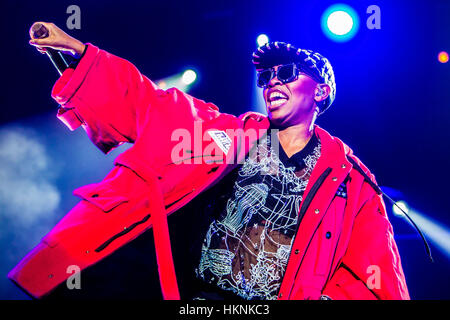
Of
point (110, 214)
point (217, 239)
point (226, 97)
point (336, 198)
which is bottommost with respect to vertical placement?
point (217, 239)

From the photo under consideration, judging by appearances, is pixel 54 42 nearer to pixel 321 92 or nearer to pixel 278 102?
pixel 278 102

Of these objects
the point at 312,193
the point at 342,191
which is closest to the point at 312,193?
the point at 312,193

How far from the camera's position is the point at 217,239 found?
1844mm

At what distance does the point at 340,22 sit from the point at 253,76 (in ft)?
4.23

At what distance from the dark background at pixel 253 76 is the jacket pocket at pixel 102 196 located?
9.72ft

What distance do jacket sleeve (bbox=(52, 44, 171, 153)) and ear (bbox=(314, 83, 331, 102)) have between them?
1368mm

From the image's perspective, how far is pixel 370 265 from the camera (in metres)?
1.75

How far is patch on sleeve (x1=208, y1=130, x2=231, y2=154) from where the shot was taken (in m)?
1.91

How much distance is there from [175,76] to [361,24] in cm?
252

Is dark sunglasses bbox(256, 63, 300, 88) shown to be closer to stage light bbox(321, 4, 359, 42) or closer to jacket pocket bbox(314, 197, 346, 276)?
jacket pocket bbox(314, 197, 346, 276)

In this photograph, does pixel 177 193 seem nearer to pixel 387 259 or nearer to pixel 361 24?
pixel 387 259

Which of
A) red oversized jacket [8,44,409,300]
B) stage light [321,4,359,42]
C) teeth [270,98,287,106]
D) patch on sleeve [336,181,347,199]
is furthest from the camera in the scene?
stage light [321,4,359,42]

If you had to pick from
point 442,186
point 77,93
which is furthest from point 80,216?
point 442,186

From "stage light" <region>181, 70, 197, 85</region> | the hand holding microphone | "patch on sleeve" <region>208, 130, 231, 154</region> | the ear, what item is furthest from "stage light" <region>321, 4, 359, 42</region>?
the hand holding microphone
